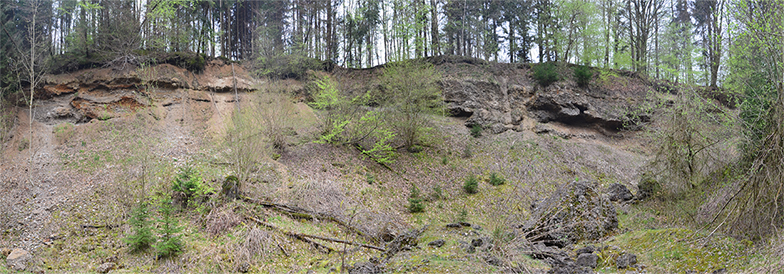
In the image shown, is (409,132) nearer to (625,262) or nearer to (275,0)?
(625,262)

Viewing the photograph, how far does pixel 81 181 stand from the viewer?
1362cm

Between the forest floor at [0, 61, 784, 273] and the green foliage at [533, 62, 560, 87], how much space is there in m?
6.24

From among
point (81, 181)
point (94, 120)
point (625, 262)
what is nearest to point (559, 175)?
point (625, 262)

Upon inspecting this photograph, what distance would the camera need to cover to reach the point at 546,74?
2988 centimetres

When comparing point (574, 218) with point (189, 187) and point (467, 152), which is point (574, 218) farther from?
point (467, 152)

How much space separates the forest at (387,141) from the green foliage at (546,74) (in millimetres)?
179

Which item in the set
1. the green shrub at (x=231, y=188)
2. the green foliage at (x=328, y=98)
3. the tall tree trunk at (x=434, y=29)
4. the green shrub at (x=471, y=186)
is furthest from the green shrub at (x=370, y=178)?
the tall tree trunk at (x=434, y=29)

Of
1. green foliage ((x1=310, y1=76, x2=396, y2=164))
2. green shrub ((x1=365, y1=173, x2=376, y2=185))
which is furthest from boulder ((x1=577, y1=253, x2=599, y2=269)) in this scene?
green foliage ((x1=310, y1=76, x2=396, y2=164))

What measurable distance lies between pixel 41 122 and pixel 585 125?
109ft

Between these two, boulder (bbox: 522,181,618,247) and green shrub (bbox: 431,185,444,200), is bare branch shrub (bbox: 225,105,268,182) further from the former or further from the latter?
boulder (bbox: 522,181,618,247)

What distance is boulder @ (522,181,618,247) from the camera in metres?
11.0

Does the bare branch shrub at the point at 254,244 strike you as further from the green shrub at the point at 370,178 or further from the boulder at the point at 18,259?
the green shrub at the point at 370,178

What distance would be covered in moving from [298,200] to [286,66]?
54.4 ft

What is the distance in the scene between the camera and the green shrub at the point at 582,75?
3005 cm
